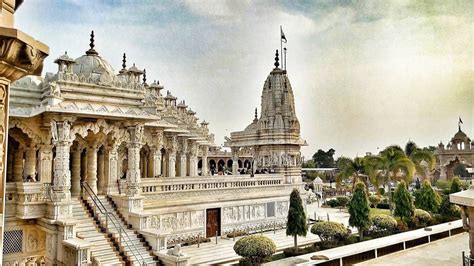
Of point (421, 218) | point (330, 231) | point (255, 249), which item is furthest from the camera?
point (421, 218)

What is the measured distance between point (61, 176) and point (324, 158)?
90.6m

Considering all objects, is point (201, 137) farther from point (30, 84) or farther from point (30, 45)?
point (30, 45)

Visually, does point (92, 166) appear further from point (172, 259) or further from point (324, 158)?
point (324, 158)

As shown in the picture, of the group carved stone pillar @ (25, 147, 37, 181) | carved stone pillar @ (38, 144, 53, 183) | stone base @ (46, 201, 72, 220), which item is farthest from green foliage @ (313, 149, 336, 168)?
stone base @ (46, 201, 72, 220)

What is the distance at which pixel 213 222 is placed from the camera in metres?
20.2

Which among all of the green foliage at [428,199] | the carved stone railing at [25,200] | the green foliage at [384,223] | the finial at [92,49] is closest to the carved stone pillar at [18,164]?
the carved stone railing at [25,200]

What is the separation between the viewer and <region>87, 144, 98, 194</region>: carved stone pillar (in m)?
17.3

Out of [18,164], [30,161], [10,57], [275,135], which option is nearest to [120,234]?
[30,161]

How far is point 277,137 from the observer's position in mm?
30672

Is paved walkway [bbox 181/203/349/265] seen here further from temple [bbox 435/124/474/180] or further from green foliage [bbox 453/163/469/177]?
green foliage [bbox 453/163/469/177]

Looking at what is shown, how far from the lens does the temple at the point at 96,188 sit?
13656mm

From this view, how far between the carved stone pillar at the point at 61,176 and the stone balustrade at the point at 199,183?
12.1 feet

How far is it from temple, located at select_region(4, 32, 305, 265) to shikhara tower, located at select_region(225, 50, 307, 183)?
6.17 metres

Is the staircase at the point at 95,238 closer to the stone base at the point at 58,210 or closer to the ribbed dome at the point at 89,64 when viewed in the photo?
the stone base at the point at 58,210
